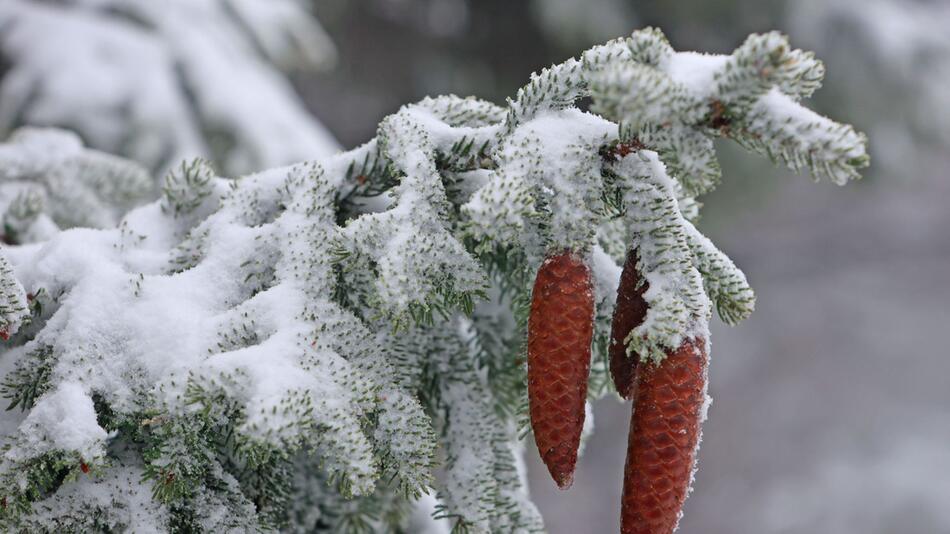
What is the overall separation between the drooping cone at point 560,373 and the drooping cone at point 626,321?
6 cm

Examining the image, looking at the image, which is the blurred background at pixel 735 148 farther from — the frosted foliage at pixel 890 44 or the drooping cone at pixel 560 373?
the drooping cone at pixel 560 373

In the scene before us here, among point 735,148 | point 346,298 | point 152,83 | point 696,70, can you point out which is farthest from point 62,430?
point 735,148

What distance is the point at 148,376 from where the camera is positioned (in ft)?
2.93

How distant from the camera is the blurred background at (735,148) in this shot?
2.51 m

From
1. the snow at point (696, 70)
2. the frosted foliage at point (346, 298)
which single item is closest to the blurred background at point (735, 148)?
the frosted foliage at point (346, 298)

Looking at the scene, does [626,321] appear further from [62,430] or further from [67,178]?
[67,178]

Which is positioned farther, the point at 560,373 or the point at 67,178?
the point at 67,178

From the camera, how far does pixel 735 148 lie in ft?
19.6

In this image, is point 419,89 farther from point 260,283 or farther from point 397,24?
point 260,283

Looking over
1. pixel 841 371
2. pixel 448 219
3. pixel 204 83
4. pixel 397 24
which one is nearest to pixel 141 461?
pixel 448 219

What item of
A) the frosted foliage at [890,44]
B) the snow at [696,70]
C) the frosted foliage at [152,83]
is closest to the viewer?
the snow at [696,70]

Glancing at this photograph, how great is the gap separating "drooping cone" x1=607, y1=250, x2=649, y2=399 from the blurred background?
2.19ft

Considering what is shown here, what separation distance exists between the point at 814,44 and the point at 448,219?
5543mm

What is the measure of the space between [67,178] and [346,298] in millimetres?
803
